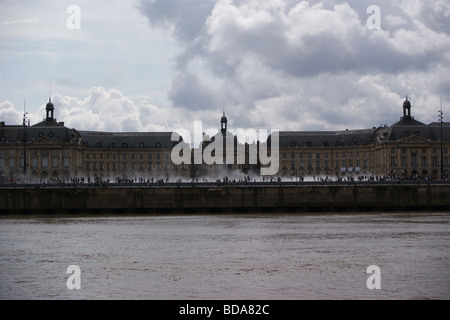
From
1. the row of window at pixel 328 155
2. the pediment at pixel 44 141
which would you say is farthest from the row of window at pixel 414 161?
the pediment at pixel 44 141

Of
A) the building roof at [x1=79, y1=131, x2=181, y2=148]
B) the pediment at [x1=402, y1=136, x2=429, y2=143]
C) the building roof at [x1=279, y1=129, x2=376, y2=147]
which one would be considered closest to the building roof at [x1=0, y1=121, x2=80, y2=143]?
the building roof at [x1=79, y1=131, x2=181, y2=148]

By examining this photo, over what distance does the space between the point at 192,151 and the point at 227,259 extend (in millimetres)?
131770

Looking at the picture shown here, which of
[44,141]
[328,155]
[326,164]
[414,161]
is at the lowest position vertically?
[414,161]

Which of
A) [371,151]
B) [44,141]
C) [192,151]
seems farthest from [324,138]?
[44,141]

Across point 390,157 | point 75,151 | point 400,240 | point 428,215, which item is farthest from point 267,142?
point 400,240

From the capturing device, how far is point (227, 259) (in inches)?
1565

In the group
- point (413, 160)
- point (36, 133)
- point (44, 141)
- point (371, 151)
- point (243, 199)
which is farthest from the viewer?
point (371, 151)

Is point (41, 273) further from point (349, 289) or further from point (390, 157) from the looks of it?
point (390, 157)

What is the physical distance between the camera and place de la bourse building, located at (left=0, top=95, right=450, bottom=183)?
6137 inches

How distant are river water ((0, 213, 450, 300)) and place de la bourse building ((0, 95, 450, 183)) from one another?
9263cm

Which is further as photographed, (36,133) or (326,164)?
(326,164)

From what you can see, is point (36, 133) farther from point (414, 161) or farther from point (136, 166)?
point (414, 161)

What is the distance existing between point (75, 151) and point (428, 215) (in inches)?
4043

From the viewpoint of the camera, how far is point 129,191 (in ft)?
255
